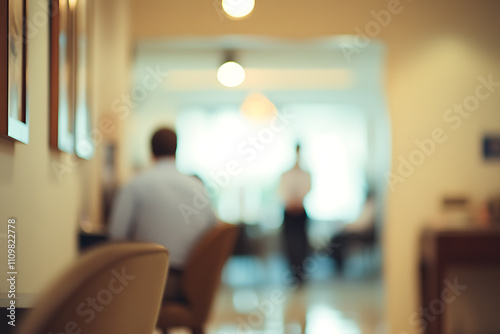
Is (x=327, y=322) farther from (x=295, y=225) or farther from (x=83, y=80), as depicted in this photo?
(x=83, y=80)

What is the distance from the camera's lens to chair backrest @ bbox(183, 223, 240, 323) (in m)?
2.52

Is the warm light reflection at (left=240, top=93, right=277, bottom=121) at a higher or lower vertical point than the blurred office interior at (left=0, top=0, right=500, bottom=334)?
higher

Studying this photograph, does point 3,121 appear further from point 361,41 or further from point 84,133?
point 361,41

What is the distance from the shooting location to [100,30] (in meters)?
3.89

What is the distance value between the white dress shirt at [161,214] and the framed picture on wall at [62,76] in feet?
1.31

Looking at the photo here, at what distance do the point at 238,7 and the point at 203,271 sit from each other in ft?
7.78

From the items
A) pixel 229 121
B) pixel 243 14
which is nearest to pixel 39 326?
pixel 243 14

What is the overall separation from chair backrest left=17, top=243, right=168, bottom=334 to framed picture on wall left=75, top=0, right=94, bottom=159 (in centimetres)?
183

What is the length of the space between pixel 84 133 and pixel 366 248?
6275 mm
